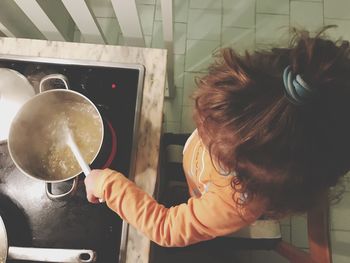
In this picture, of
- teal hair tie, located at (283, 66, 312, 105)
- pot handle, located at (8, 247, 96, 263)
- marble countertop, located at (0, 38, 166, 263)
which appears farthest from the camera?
marble countertop, located at (0, 38, 166, 263)

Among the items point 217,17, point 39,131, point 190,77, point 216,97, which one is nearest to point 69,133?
point 39,131

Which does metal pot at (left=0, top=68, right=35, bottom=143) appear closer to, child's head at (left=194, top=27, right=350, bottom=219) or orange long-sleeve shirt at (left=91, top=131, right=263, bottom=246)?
orange long-sleeve shirt at (left=91, top=131, right=263, bottom=246)

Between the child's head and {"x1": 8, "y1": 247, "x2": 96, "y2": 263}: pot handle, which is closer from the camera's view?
the child's head

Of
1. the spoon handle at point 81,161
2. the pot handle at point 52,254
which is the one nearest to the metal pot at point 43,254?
the pot handle at point 52,254

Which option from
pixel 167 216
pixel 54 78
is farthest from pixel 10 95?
pixel 167 216

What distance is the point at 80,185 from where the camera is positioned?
26.3 inches

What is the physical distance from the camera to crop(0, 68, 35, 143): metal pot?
0.66 meters

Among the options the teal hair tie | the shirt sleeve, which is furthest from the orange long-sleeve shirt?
the teal hair tie

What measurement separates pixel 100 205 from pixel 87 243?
67 mm

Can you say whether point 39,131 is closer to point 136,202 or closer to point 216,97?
point 136,202

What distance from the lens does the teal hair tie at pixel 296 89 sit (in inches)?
17.5

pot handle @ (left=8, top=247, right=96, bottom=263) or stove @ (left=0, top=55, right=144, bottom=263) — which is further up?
stove @ (left=0, top=55, right=144, bottom=263)

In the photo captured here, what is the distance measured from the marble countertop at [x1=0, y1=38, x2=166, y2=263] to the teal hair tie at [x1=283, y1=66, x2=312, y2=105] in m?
0.31

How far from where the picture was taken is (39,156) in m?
0.67
